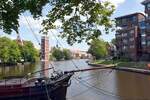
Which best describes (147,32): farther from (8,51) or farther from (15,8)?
(15,8)

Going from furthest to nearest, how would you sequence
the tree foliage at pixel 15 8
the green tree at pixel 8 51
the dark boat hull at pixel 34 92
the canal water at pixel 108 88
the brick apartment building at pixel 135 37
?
→ 1. the green tree at pixel 8 51
2. the brick apartment building at pixel 135 37
3. the canal water at pixel 108 88
4. the dark boat hull at pixel 34 92
5. the tree foliage at pixel 15 8

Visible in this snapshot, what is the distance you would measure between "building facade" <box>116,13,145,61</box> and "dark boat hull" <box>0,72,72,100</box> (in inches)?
3292

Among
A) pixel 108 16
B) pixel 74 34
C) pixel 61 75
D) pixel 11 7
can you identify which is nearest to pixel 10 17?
pixel 11 7

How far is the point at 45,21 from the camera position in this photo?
1284 centimetres

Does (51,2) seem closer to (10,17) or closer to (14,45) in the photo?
(10,17)

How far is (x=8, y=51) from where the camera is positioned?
12850cm

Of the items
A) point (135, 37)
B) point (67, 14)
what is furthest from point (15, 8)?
point (135, 37)

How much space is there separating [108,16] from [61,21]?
1.74 m

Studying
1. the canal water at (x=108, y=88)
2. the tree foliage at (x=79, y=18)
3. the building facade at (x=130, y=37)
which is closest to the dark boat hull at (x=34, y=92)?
the canal water at (x=108, y=88)

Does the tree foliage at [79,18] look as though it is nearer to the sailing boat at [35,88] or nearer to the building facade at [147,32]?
the sailing boat at [35,88]

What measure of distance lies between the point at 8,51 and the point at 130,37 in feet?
147

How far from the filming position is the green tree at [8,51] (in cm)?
12094

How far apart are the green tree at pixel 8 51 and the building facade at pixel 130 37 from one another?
3941 centimetres

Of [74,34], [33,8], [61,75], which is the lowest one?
[61,75]
